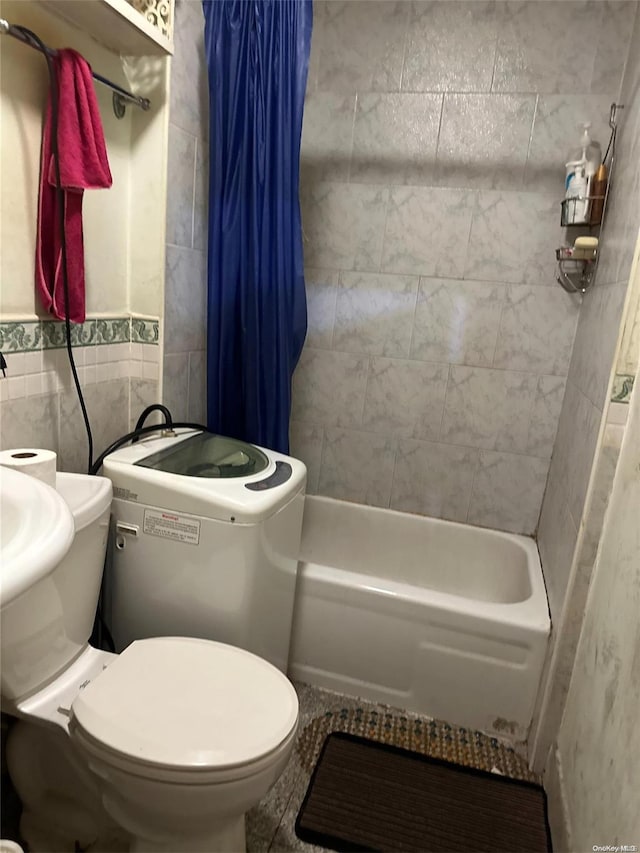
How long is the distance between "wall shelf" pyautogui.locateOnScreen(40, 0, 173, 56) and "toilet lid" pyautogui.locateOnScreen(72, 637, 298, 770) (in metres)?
1.43

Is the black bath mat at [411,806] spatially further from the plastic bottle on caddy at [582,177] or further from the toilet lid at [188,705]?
the plastic bottle on caddy at [582,177]

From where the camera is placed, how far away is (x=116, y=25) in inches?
50.5

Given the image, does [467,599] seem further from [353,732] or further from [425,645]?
[353,732]

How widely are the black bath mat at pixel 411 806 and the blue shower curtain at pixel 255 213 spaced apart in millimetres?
980

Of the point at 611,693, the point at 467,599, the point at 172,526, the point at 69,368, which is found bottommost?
the point at 467,599

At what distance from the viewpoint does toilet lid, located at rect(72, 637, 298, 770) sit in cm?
101

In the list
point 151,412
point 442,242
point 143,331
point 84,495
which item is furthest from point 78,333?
point 442,242

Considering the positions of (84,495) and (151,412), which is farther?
(151,412)

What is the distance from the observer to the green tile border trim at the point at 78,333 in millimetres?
1258

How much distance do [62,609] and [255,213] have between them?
1.21 meters

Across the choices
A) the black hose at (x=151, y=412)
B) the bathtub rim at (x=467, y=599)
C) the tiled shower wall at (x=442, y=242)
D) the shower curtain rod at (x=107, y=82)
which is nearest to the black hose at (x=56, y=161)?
the shower curtain rod at (x=107, y=82)

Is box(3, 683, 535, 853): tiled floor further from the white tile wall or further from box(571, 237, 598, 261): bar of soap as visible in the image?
box(571, 237, 598, 261): bar of soap

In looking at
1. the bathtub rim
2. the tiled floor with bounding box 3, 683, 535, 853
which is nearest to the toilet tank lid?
the bathtub rim

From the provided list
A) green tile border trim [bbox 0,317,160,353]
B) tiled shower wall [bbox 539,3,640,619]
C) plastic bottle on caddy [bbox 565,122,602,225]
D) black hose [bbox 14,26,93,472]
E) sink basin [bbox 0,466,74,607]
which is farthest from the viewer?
plastic bottle on caddy [bbox 565,122,602,225]
